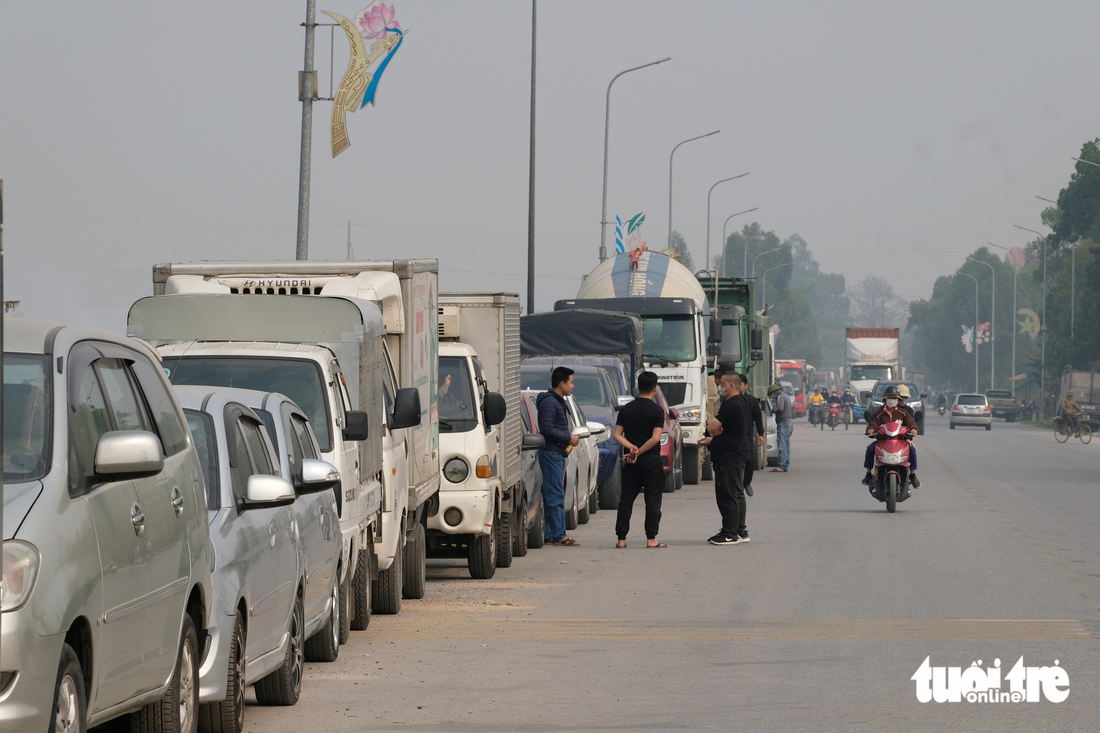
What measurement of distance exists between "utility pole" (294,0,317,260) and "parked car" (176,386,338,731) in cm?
1272

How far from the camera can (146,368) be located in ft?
20.9

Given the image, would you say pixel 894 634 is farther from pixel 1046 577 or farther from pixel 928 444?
pixel 928 444

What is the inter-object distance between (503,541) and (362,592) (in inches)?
170

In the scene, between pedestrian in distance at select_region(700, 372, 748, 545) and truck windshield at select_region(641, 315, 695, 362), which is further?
truck windshield at select_region(641, 315, 695, 362)

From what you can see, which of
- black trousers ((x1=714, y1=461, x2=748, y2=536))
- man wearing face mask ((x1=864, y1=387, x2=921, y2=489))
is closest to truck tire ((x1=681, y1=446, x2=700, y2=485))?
man wearing face mask ((x1=864, y1=387, x2=921, y2=489))

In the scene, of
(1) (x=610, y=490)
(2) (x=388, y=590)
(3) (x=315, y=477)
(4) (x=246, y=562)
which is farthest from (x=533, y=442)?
(4) (x=246, y=562)

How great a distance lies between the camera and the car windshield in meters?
5.04

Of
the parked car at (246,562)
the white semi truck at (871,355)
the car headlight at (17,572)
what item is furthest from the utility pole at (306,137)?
the white semi truck at (871,355)

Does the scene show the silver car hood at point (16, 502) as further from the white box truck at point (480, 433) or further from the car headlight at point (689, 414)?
the car headlight at point (689, 414)

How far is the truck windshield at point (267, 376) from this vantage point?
10.2 meters

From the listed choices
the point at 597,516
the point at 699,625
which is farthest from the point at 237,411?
the point at 597,516

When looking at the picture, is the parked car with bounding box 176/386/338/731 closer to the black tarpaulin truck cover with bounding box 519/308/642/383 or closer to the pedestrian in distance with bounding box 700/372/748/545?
the pedestrian in distance with bounding box 700/372/748/545

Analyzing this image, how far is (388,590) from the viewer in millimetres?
11641

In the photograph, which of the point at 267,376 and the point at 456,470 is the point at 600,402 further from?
the point at 267,376
